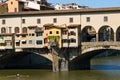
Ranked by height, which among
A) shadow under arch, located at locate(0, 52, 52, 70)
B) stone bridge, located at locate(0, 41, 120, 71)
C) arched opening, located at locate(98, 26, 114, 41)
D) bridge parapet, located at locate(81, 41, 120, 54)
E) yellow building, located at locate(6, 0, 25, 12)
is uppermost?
yellow building, located at locate(6, 0, 25, 12)

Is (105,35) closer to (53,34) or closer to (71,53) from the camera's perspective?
(71,53)

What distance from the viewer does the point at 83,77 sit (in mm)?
45562

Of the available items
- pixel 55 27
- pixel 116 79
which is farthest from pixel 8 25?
pixel 116 79

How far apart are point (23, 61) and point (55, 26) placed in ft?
40.3

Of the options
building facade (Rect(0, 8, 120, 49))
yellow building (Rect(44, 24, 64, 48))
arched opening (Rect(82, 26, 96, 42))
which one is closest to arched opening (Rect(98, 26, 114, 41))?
arched opening (Rect(82, 26, 96, 42))

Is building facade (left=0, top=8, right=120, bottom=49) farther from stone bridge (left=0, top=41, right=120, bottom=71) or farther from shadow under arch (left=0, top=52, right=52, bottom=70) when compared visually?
shadow under arch (left=0, top=52, right=52, bottom=70)

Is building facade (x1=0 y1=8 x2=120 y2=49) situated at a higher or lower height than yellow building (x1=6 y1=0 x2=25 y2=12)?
lower

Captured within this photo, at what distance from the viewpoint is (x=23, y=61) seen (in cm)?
6338

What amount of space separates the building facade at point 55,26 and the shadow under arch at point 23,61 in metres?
3.41

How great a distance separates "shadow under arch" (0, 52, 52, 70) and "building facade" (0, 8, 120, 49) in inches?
134

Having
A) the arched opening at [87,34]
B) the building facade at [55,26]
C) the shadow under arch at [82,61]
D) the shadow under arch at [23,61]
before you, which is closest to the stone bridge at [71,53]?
the shadow under arch at [82,61]

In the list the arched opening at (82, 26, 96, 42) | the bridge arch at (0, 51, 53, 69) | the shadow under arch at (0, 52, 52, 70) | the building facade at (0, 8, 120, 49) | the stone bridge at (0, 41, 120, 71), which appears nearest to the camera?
the stone bridge at (0, 41, 120, 71)

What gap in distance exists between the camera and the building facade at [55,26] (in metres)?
A: 52.0

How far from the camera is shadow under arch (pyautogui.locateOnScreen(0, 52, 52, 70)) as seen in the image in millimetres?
60156
